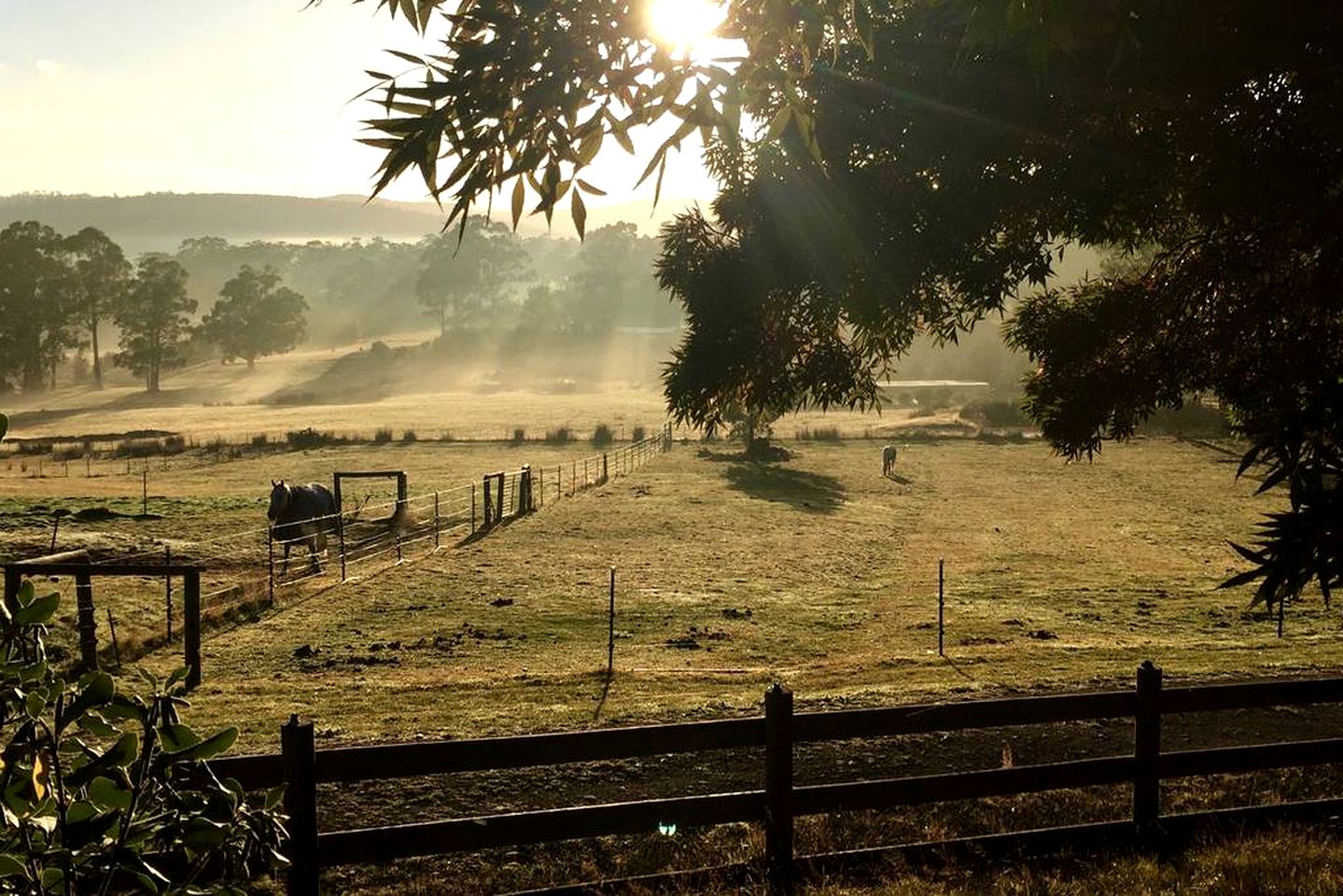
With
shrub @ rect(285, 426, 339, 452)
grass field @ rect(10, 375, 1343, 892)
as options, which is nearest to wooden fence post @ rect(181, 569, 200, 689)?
grass field @ rect(10, 375, 1343, 892)

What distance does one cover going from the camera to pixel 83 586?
17000 mm

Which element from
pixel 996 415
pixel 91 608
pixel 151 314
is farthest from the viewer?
pixel 151 314

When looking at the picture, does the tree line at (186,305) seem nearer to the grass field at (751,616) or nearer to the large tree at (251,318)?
the large tree at (251,318)

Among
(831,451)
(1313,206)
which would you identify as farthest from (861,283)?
(831,451)

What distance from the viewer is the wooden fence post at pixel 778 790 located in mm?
→ 7434

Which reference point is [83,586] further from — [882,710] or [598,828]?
[882,710]

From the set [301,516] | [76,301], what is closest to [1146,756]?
[301,516]

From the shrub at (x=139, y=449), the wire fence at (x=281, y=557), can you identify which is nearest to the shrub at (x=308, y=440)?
the shrub at (x=139, y=449)

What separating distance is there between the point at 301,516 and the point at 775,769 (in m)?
21.3

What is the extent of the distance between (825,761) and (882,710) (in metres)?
3.51

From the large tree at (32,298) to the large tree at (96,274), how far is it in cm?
118

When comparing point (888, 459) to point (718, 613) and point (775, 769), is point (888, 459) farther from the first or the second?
point (775, 769)

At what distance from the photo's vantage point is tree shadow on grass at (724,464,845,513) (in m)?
40.8

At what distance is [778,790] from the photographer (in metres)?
7.58
